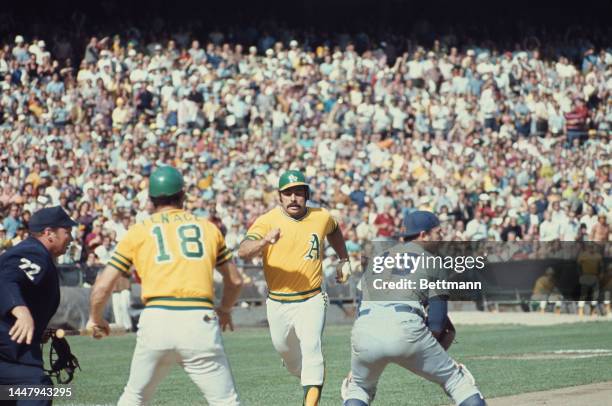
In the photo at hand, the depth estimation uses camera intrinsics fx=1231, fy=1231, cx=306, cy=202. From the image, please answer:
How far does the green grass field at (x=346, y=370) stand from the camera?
12719 millimetres

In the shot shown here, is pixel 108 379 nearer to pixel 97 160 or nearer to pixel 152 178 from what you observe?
pixel 152 178

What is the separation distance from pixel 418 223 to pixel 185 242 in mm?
1772

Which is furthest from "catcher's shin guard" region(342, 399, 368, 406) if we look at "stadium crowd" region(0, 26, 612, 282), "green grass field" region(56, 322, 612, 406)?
"stadium crowd" region(0, 26, 612, 282)

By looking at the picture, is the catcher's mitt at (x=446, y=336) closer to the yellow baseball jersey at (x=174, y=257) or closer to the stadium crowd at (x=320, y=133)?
the yellow baseball jersey at (x=174, y=257)

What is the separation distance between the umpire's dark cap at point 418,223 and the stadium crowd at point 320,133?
1567 centimetres

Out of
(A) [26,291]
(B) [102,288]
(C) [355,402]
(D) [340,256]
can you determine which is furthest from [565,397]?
(A) [26,291]

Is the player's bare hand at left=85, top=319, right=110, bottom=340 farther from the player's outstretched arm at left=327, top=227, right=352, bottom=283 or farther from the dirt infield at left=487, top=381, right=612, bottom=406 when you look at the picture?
the dirt infield at left=487, top=381, right=612, bottom=406

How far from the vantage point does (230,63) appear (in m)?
33.1

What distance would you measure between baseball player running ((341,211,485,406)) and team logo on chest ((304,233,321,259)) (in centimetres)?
216

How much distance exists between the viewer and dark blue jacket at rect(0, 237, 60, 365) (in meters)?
7.60

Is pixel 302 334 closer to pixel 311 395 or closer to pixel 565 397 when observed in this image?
pixel 311 395

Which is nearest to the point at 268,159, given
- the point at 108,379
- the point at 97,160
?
the point at 97,160

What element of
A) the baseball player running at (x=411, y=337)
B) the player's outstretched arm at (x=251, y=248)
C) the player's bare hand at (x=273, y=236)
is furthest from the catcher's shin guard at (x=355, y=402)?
the player's outstretched arm at (x=251, y=248)

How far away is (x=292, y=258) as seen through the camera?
34.7 feet
